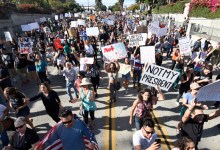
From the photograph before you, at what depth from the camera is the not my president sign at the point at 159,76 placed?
640 centimetres

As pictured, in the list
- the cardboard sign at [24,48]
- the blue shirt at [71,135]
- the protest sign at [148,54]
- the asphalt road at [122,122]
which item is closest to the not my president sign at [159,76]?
the asphalt road at [122,122]

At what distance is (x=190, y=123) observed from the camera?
4742 mm

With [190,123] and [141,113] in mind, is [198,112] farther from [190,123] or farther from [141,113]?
[141,113]

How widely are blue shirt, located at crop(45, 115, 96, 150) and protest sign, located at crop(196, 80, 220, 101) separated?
91.1 inches

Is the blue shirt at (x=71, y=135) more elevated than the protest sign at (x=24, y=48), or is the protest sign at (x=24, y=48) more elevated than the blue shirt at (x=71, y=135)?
the protest sign at (x=24, y=48)

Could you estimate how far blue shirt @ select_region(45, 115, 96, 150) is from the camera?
4.18 metres

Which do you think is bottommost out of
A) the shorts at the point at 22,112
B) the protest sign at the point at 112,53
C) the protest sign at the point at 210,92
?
the shorts at the point at 22,112

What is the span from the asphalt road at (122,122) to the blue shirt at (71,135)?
197 centimetres

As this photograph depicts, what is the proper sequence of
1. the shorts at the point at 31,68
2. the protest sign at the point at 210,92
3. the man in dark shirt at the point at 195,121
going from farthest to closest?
the shorts at the point at 31,68 → the man in dark shirt at the point at 195,121 → the protest sign at the point at 210,92

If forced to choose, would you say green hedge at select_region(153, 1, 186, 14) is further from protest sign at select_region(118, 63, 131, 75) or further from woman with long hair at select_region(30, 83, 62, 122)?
woman with long hair at select_region(30, 83, 62, 122)

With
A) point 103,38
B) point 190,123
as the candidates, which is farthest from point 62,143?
point 103,38

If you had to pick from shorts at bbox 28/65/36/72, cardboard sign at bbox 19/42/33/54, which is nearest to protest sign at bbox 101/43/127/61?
shorts at bbox 28/65/36/72

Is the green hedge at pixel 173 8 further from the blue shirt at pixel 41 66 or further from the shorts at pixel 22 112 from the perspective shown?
the shorts at pixel 22 112

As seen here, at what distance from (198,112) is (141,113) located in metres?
1.37
